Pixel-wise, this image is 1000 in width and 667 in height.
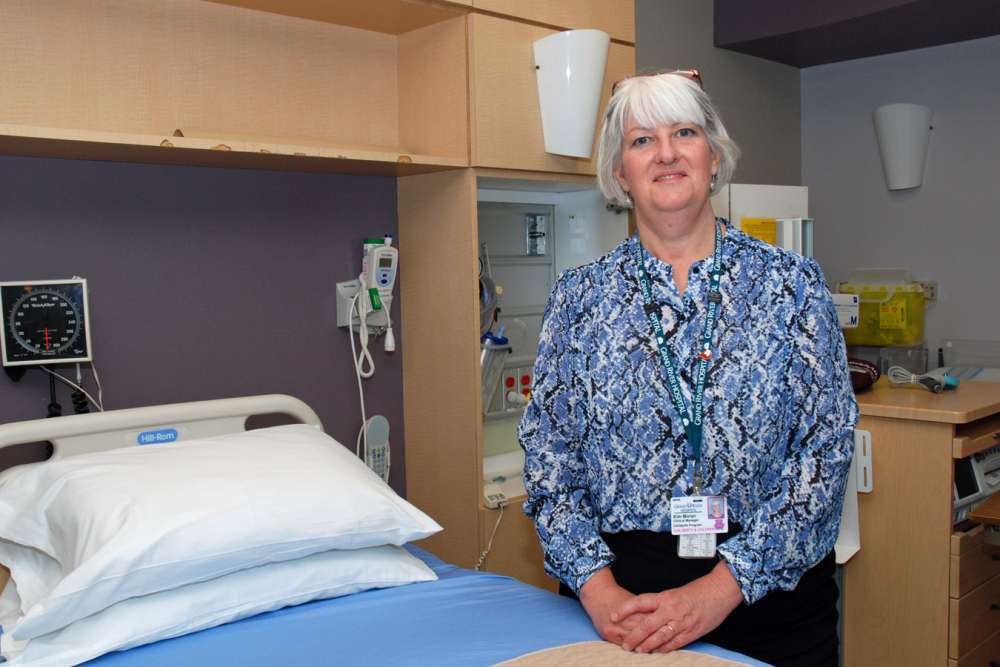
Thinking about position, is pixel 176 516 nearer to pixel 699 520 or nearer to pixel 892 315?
pixel 699 520

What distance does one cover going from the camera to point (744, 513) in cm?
153

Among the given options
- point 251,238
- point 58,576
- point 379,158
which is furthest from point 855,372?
point 58,576

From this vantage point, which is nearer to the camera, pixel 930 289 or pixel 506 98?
pixel 506 98

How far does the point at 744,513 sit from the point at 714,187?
60 cm

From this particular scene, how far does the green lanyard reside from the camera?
1522 millimetres

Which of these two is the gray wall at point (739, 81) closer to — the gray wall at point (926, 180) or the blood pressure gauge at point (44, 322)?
the gray wall at point (926, 180)

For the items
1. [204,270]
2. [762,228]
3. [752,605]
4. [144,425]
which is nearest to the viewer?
[752,605]

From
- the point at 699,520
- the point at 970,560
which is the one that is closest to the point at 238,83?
the point at 699,520

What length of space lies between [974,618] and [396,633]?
176cm

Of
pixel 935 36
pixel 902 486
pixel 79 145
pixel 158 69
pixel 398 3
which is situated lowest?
pixel 902 486

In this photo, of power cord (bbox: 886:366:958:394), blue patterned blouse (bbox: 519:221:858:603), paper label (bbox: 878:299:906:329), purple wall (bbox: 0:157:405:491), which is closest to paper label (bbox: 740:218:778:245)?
power cord (bbox: 886:366:958:394)

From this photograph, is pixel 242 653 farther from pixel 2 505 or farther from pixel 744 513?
pixel 744 513

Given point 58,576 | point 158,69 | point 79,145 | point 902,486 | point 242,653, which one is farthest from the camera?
point 902,486

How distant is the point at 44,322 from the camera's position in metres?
1.96
